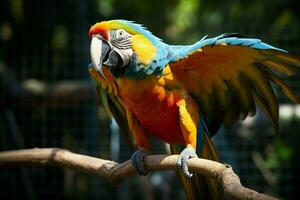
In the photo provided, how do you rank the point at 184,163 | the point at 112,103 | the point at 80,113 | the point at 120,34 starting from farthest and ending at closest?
the point at 80,113 < the point at 112,103 < the point at 120,34 < the point at 184,163

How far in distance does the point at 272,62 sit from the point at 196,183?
45 centimetres

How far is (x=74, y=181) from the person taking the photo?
10.0 feet

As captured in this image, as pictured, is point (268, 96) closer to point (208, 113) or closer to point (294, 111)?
point (208, 113)

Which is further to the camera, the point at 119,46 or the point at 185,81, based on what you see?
the point at 185,81

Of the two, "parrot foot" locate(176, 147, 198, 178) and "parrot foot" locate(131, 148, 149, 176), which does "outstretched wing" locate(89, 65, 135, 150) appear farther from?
"parrot foot" locate(176, 147, 198, 178)

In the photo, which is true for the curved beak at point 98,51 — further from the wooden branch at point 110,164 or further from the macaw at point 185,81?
the wooden branch at point 110,164

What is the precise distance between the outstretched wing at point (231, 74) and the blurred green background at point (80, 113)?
3.85 ft

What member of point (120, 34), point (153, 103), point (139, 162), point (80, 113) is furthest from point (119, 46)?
point (80, 113)

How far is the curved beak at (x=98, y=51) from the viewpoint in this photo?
1589mm

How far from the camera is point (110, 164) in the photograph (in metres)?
1.63

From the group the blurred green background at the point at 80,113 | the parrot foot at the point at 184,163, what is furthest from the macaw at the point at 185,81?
the blurred green background at the point at 80,113

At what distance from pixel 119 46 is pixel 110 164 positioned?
335 mm

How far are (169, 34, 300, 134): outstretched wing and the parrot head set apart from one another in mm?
116

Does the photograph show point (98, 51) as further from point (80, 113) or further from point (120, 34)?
point (80, 113)
